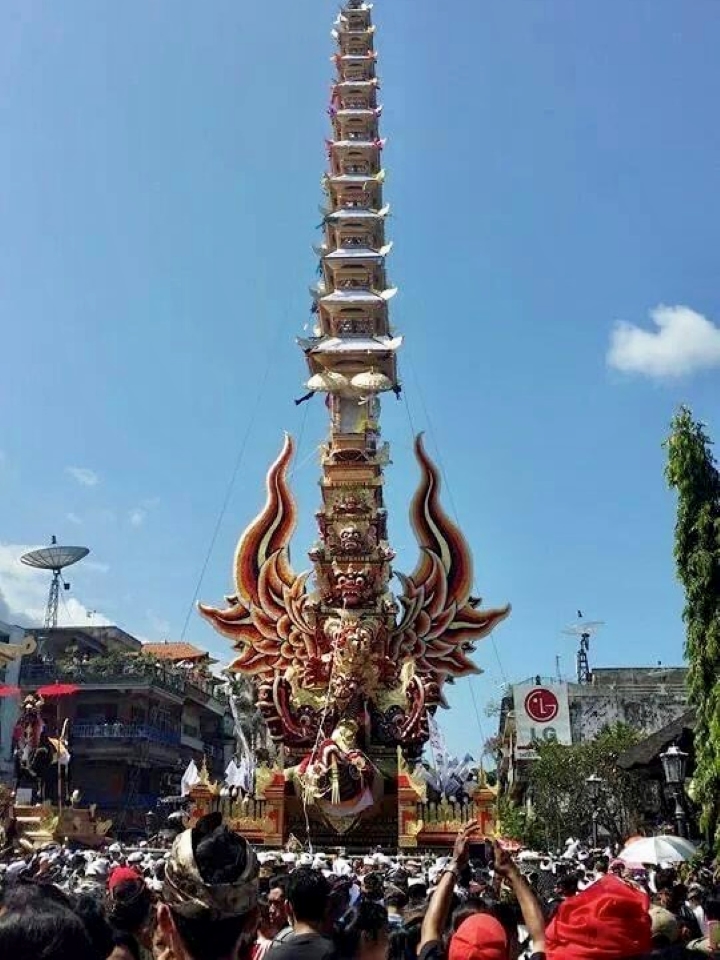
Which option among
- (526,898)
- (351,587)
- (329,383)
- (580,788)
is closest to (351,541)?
(351,587)

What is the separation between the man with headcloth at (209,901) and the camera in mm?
2461

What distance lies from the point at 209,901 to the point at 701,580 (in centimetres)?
1477

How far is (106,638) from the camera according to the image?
1884 inches

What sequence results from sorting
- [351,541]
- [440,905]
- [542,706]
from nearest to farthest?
[440,905] < [351,541] < [542,706]

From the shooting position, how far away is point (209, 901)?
2473 millimetres

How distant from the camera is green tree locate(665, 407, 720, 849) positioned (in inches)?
597

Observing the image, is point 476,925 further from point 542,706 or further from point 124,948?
point 542,706

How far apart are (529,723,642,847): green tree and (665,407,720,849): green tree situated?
60.2 ft

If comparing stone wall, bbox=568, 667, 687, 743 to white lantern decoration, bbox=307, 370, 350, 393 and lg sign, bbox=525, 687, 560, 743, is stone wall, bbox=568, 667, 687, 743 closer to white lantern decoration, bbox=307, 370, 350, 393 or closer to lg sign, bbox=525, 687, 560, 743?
lg sign, bbox=525, 687, 560, 743

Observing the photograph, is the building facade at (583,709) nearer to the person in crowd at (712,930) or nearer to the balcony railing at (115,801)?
the balcony railing at (115,801)

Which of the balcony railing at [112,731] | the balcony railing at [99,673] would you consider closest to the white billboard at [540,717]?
the balcony railing at [99,673]

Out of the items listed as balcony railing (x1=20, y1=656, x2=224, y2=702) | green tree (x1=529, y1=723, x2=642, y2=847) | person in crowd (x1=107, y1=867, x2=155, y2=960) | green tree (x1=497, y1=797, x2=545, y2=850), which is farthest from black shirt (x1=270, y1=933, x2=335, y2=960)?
balcony railing (x1=20, y1=656, x2=224, y2=702)

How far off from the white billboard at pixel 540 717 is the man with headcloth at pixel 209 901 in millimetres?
42732

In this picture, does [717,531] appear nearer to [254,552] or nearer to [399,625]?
[399,625]
